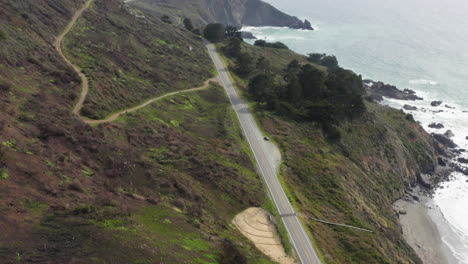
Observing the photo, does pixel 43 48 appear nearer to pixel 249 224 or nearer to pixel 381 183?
pixel 249 224

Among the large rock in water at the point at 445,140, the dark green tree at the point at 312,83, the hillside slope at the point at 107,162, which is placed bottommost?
the large rock in water at the point at 445,140

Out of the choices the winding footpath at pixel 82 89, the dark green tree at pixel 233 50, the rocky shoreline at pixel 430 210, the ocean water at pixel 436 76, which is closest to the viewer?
the winding footpath at pixel 82 89

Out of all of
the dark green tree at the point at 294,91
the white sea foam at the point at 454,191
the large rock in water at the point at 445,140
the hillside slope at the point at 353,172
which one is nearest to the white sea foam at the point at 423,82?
the white sea foam at the point at 454,191

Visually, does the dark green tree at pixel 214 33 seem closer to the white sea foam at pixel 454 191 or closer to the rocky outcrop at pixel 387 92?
the rocky outcrop at pixel 387 92

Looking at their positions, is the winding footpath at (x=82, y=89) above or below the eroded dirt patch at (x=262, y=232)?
above

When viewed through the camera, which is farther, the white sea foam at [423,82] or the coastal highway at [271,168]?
the white sea foam at [423,82]

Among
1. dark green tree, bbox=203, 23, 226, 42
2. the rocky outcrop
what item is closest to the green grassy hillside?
dark green tree, bbox=203, 23, 226, 42

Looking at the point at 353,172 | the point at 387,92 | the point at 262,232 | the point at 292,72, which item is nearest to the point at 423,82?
the point at 387,92
